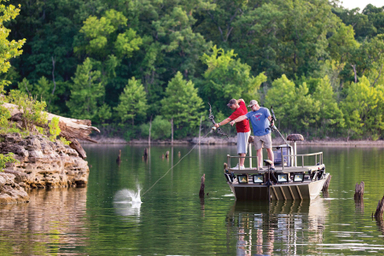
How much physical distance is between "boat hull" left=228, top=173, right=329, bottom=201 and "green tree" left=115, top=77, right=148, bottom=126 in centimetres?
7079

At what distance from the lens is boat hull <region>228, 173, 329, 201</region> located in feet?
79.5

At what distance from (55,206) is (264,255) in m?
10.6

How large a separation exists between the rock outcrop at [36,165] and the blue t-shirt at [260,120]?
29.0ft

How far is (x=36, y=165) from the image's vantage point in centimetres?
2758

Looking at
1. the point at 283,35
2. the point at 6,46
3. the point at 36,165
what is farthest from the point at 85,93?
the point at 6,46

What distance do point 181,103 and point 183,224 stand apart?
243 feet

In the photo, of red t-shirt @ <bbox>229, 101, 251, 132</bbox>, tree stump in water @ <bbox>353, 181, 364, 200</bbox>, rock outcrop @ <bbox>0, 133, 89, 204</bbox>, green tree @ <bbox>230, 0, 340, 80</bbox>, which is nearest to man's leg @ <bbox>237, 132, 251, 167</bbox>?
red t-shirt @ <bbox>229, 101, 251, 132</bbox>

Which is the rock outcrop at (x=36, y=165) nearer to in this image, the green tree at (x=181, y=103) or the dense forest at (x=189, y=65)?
Result: the dense forest at (x=189, y=65)

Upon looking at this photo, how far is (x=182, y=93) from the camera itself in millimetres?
93812

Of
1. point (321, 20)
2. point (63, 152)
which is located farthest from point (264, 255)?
point (321, 20)

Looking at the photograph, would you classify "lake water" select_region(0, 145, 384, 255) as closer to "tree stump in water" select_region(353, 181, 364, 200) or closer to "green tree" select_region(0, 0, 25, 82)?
"tree stump in water" select_region(353, 181, 364, 200)

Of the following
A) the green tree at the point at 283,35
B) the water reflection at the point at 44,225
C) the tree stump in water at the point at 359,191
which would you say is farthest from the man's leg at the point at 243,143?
the green tree at the point at 283,35

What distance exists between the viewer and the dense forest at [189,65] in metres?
94.4

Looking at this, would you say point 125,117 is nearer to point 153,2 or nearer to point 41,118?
point 153,2
